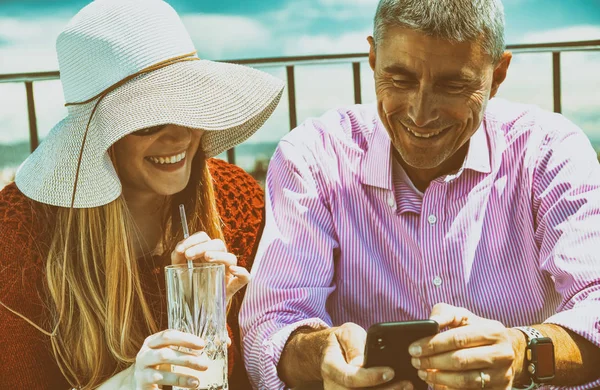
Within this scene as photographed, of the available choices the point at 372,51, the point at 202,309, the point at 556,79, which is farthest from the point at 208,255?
the point at 556,79

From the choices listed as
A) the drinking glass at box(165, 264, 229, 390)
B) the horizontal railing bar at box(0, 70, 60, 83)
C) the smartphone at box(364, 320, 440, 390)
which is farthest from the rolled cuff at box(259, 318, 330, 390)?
the horizontal railing bar at box(0, 70, 60, 83)

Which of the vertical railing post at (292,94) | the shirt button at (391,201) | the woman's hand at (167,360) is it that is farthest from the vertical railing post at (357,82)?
the woman's hand at (167,360)

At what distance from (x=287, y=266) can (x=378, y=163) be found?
1.46 ft

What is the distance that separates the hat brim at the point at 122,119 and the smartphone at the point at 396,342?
2.58 feet

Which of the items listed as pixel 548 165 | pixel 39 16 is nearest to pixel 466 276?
pixel 548 165

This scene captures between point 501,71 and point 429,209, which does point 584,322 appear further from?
point 501,71

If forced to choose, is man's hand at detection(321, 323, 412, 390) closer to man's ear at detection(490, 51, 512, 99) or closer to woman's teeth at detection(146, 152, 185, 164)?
woman's teeth at detection(146, 152, 185, 164)

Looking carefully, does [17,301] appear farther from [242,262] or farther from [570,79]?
[570,79]

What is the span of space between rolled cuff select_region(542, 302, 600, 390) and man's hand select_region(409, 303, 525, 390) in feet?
0.92

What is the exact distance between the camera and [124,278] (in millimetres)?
2354

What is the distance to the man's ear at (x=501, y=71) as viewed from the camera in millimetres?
2473

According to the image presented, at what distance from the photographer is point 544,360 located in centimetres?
203

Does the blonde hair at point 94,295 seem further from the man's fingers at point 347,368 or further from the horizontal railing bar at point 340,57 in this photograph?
the horizontal railing bar at point 340,57

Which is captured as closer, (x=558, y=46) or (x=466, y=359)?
(x=466, y=359)
